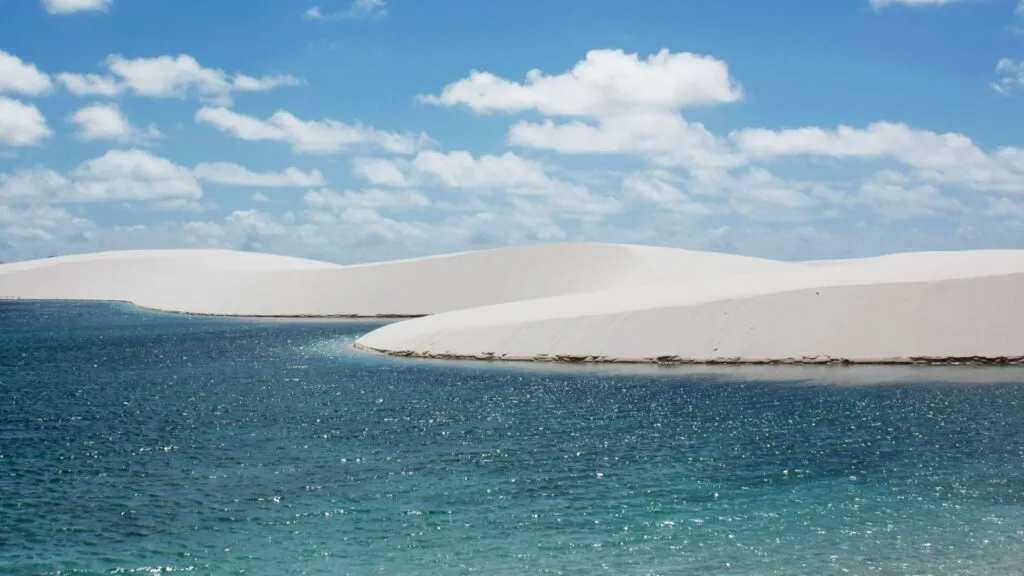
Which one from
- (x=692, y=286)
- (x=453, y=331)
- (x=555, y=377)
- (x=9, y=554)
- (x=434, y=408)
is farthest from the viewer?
(x=692, y=286)

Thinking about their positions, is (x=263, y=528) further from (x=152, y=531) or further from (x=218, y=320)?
(x=218, y=320)

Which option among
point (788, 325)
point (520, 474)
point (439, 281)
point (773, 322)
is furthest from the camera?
point (439, 281)

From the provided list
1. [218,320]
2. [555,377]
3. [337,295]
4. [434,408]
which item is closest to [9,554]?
[434,408]

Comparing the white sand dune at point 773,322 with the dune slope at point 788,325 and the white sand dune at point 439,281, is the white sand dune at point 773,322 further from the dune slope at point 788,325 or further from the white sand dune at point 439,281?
the white sand dune at point 439,281

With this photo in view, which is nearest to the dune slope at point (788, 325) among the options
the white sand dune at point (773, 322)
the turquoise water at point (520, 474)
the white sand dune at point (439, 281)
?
the white sand dune at point (773, 322)

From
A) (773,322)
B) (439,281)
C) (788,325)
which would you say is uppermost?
(439,281)

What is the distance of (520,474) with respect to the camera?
20.3 m

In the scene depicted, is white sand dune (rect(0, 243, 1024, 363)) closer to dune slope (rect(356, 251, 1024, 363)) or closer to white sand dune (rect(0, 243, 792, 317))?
dune slope (rect(356, 251, 1024, 363))

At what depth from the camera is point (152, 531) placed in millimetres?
16500

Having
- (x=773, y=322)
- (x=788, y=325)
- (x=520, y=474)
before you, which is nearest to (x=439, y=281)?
(x=773, y=322)

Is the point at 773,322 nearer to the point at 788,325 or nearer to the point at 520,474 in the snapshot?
the point at 788,325

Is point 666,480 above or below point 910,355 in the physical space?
below

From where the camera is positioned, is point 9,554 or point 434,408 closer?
point 9,554

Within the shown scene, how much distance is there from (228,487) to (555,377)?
2006 centimetres
